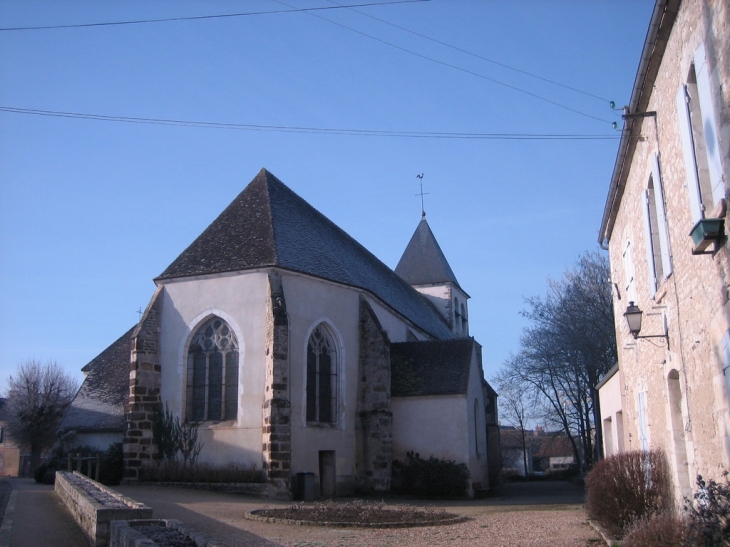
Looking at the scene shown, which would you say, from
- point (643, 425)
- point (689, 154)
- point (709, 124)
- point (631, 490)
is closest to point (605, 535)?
point (631, 490)

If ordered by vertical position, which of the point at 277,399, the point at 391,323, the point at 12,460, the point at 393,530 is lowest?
the point at 12,460

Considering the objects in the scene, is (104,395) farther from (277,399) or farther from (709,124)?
(709,124)

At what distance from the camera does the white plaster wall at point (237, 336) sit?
20156 mm

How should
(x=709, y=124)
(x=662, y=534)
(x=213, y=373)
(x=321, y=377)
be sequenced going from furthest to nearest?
1. (x=321, y=377)
2. (x=213, y=373)
3. (x=662, y=534)
4. (x=709, y=124)

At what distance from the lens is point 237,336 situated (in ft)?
69.1

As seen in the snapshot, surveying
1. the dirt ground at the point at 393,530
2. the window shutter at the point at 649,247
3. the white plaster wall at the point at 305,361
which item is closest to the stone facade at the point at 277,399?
the white plaster wall at the point at 305,361

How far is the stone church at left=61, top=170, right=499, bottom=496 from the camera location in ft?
66.6

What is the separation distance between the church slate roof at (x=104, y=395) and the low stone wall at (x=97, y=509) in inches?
520

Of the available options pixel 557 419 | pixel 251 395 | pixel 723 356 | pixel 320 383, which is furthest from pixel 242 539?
pixel 557 419

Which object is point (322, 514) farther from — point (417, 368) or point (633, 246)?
point (417, 368)

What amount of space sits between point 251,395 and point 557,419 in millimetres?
26990

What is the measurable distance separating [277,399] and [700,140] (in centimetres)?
1448

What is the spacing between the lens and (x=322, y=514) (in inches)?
533

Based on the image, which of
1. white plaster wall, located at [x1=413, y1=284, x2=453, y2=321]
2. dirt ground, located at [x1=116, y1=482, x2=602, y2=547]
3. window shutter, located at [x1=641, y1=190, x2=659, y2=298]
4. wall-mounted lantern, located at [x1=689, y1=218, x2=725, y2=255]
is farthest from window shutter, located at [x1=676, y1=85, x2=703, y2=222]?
white plaster wall, located at [x1=413, y1=284, x2=453, y2=321]
